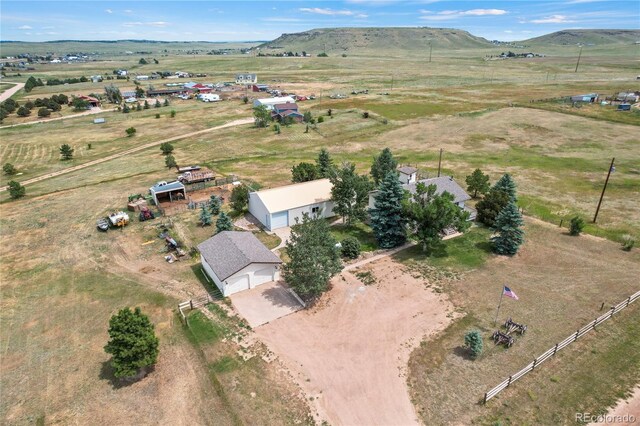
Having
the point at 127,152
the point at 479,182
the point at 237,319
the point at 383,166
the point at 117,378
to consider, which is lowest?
the point at 117,378

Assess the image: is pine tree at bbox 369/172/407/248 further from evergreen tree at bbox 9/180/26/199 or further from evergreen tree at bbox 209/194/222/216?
evergreen tree at bbox 9/180/26/199

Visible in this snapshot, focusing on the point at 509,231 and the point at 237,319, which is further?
the point at 509,231

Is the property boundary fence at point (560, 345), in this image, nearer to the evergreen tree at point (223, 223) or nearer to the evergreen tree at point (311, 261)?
the evergreen tree at point (311, 261)

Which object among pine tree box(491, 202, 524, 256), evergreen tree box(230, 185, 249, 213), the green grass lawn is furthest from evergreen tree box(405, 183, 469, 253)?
evergreen tree box(230, 185, 249, 213)

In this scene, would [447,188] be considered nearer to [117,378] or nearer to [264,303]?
[264,303]

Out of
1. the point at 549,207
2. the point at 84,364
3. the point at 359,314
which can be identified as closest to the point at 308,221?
the point at 359,314

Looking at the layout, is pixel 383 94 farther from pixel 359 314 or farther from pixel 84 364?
pixel 84 364

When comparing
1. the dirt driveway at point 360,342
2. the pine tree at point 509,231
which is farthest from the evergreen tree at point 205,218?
the pine tree at point 509,231
